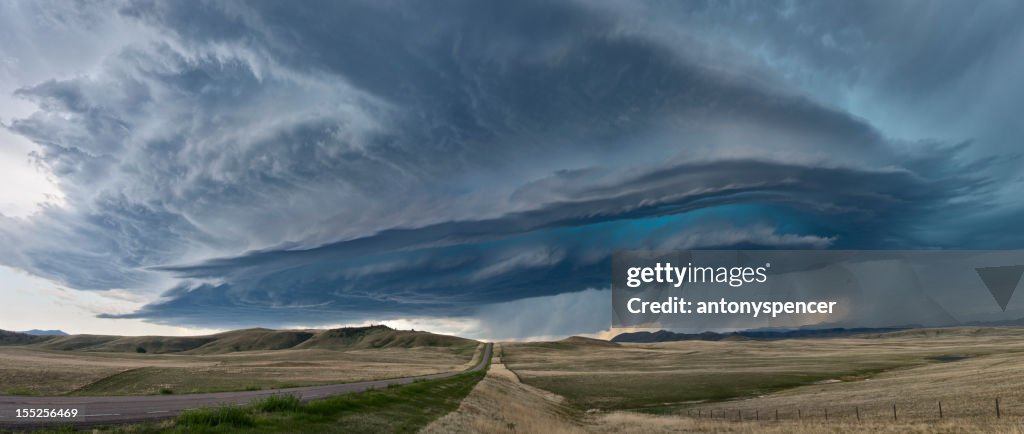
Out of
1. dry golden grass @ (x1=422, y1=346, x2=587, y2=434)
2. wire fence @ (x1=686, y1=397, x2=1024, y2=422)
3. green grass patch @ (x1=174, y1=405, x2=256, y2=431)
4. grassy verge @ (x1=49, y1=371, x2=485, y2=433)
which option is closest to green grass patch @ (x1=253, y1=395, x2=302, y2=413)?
grassy verge @ (x1=49, y1=371, x2=485, y2=433)

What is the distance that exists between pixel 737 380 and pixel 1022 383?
48.9 meters

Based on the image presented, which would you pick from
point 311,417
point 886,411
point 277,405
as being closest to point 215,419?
point 311,417

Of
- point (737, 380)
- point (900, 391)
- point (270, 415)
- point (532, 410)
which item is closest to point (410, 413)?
point (270, 415)

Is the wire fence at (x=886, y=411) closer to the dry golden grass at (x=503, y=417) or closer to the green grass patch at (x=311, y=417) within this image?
the dry golden grass at (x=503, y=417)

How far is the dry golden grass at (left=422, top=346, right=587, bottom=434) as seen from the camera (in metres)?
33.5

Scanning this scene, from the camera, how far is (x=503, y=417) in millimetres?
42594

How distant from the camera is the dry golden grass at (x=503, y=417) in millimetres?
33531

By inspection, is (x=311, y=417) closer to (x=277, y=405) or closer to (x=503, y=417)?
(x=277, y=405)

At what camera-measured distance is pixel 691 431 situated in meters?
42.3

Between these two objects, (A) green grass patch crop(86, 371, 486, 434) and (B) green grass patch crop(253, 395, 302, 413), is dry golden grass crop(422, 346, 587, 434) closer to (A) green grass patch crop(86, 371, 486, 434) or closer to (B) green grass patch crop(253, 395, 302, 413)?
(A) green grass patch crop(86, 371, 486, 434)

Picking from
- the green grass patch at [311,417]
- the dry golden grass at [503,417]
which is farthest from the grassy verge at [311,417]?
the dry golden grass at [503,417]

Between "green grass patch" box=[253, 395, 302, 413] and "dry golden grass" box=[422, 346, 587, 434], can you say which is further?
"dry golden grass" box=[422, 346, 587, 434]

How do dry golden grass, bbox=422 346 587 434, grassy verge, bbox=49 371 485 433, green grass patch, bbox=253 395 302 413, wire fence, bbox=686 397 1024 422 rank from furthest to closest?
wire fence, bbox=686 397 1024 422 < dry golden grass, bbox=422 346 587 434 < green grass patch, bbox=253 395 302 413 < grassy verge, bbox=49 371 485 433

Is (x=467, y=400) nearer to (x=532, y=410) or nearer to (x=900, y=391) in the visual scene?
(x=532, y=410)
